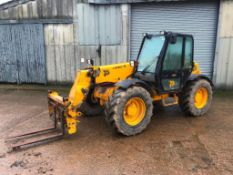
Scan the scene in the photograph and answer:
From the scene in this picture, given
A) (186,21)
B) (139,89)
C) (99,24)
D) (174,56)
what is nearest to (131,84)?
(139,89)

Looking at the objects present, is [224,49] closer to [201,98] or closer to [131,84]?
[201,98]

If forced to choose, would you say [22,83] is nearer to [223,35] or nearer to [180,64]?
[180,64]

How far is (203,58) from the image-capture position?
8.27m

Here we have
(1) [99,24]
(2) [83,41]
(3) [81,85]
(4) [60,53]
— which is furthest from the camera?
(4) [60,53]

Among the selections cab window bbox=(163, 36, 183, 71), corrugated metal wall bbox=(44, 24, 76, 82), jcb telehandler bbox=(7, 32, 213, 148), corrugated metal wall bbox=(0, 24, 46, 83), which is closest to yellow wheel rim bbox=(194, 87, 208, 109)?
jcb telehandler bbox=(7, 32, 213, 148)

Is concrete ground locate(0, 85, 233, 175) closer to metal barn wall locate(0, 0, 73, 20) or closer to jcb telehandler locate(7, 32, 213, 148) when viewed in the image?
jcb telehandler locate(7, 32, 213, 148)

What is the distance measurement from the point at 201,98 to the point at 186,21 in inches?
145

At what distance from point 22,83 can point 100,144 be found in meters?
6.65

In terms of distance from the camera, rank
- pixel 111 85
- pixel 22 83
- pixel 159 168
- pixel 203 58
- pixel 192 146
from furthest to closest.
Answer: pixel 22 83 < pixel 203 58 < pixel 111 85 < pixel 192 146 < pixel 159 168

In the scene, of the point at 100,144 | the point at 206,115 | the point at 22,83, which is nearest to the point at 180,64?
the point at 206,115

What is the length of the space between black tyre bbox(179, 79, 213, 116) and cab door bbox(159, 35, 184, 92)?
385 mm

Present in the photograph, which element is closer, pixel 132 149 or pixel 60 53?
pixel 132 149

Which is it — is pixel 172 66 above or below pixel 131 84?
above

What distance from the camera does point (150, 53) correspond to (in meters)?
4.78
